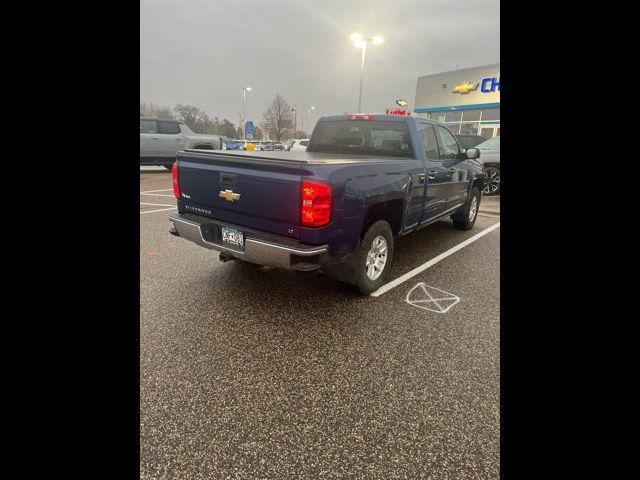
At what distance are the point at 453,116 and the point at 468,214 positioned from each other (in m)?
35.5

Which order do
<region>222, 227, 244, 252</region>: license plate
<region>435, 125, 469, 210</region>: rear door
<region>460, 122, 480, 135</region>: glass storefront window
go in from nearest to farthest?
<region>222, 227, 244, 252</region>: license plate → <region>435, 125, 469, 210</region>: rear door → <region>460, 122, 480, 135</region>: glass storefront window

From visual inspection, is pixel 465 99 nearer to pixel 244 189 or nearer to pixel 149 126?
pixel 149 126

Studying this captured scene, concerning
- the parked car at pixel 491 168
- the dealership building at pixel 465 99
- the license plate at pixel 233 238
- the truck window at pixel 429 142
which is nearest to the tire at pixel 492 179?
the parked car at pixel 491 168

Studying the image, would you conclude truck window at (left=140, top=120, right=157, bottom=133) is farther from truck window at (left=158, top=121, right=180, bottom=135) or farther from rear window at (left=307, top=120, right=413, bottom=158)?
rear window at (left=307, top=120, right=413, bottom=158)

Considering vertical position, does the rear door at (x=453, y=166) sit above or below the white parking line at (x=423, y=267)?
above

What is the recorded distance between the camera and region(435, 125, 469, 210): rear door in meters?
4.96

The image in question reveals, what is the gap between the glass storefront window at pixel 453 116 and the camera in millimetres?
36894

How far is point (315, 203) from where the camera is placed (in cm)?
277

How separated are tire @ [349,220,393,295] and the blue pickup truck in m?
0.01

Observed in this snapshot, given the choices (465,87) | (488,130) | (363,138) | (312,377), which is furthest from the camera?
(465,87)

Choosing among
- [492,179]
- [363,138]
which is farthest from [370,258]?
[492,179]

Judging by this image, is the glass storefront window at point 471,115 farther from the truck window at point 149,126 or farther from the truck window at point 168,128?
the truck window at point 149,126

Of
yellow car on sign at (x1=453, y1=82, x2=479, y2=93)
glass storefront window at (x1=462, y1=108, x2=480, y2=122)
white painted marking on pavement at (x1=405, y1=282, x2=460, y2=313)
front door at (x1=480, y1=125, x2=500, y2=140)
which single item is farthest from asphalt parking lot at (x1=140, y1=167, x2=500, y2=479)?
yellow car on sign at (x1=453, y1=82, x2=479, y2=93)
